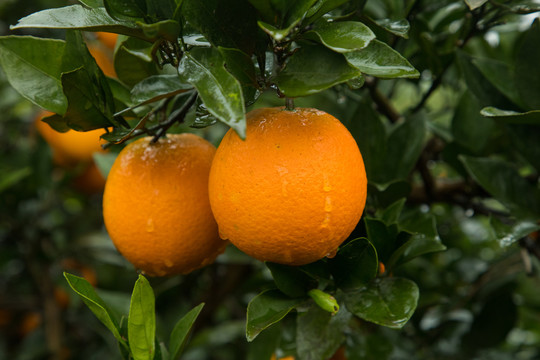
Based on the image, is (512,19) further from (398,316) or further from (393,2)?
(398,316)

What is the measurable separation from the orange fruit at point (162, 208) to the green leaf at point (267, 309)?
5.3 inches

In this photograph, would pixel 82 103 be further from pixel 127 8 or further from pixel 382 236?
pixel 382 236

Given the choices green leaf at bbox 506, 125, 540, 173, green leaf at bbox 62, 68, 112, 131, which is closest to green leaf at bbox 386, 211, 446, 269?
green leaf at bbox 506, 125, 540, 173

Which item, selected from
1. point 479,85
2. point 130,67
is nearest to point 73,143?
point 130,67

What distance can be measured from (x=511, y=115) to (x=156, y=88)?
0.59 metres

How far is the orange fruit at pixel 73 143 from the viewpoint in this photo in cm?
193

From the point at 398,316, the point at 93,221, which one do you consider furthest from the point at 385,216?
the point at 93,221

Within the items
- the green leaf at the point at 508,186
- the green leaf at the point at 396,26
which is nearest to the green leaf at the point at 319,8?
the green leaf at the point at 396,26

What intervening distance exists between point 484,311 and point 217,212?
1.06 metres

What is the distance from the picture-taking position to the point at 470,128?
3.93 ft

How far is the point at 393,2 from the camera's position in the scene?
1.25 meters

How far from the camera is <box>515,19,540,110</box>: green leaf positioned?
965 millimetres

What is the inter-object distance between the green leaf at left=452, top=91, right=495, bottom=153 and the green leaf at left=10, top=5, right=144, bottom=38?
795 millimetres

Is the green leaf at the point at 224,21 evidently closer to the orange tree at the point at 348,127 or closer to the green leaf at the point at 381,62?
the orange tree at the point at 348,127
